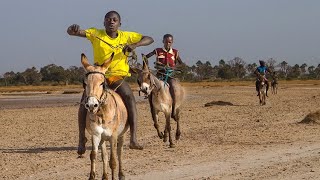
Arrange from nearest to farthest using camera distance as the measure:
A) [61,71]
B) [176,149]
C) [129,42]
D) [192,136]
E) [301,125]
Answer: [129,42], [176,149], [192,136], [301,125], [61,71]

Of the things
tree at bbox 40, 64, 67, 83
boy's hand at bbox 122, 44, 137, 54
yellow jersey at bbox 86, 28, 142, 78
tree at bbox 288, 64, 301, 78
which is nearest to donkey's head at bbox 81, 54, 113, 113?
boy's hand at bbox 122, 44, 137, 54

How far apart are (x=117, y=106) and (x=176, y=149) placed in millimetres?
5071

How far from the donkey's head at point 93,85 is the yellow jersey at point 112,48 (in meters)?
0.97

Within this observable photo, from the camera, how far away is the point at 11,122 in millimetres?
22578

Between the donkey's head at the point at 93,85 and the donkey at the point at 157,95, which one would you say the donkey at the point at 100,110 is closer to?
the donkey's head at the point at 93,85

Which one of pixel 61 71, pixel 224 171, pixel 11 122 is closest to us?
pixel 224 171

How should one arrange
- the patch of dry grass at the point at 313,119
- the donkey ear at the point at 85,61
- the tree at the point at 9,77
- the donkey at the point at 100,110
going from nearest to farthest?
the donkey at the point at 100,110 < the donkey ear at the point at 85,61 < the patch of dry grass at the point at 313,119 < the tree at the point at 9,77

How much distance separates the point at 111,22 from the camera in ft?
30.0

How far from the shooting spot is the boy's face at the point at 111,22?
9164 mm

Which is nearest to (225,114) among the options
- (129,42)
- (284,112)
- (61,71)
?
(284,112)

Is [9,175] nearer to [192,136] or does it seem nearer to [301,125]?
[192,136]

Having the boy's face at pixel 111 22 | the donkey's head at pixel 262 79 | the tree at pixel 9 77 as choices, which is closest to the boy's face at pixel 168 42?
the boy's face at pixel 111 22

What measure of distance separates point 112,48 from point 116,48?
0.21 ft

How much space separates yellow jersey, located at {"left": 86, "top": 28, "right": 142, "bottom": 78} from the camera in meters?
9.11
